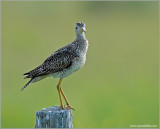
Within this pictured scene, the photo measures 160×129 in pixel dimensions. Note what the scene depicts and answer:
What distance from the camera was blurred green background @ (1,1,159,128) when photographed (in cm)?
1557

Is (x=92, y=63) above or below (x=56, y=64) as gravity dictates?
above

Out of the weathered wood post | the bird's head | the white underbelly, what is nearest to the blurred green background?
the white underbelly

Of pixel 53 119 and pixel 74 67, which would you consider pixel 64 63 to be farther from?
pixel 53 119

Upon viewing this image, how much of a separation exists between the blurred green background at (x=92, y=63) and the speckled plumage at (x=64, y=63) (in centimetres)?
313

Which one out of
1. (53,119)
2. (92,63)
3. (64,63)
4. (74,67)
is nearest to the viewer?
(53,119)

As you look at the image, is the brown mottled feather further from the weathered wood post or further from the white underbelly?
the weathered wood post

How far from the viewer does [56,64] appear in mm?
10594

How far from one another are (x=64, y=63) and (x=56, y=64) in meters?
0.24

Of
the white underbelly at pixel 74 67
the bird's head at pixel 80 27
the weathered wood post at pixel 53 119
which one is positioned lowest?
the weathered wood post at pixel 53 119

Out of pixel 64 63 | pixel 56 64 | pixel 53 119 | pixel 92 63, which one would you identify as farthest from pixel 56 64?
pixel 92 63

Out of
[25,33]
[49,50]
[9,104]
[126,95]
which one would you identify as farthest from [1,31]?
[126,95]

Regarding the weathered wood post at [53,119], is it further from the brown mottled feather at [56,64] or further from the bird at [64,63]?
the brown mottled feather at [56,64]

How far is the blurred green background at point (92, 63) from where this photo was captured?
1557cm

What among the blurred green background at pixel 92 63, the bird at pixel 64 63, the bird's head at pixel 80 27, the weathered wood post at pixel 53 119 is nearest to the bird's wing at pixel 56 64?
the bird at pixel 64 63
